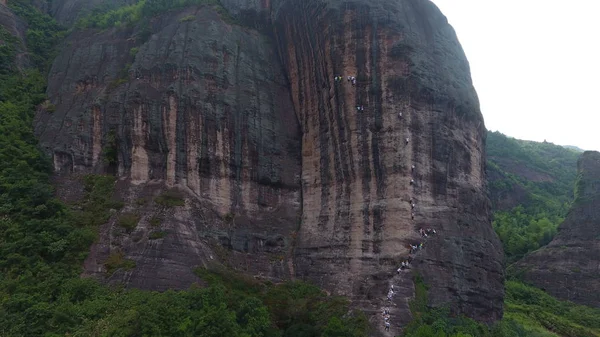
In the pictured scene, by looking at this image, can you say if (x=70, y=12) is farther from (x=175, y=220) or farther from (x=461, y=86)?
(x=461, y=86)

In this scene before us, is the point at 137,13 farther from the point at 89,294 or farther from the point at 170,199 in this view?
the point at 89,294

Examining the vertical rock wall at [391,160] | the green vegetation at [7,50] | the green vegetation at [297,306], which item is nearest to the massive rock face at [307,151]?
the vertical rock wall at [391,160]

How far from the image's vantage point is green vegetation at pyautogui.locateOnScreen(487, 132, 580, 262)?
159 feet

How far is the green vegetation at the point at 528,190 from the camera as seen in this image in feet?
159

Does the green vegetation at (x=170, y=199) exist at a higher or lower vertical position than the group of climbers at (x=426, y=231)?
higher

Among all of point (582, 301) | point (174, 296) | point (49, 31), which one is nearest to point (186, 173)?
point (174, 296)

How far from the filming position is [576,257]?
130 feet

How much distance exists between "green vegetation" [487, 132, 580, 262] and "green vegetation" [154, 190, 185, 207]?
35.7 m

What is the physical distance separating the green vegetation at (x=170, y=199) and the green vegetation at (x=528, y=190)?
35675 mm

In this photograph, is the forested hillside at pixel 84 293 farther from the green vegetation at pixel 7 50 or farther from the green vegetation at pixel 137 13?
the green vegetation at pixel 137 13

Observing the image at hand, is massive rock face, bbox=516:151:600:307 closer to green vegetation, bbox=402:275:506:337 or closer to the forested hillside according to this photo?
green vegetation, bbox=402:275:506:337

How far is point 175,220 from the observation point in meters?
21.4

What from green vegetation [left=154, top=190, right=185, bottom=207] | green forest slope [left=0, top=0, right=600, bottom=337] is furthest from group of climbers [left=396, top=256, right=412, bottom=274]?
green vegetation [left=154, top=190, right=185, bottom=207]

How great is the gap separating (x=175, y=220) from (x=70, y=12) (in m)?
22.9
